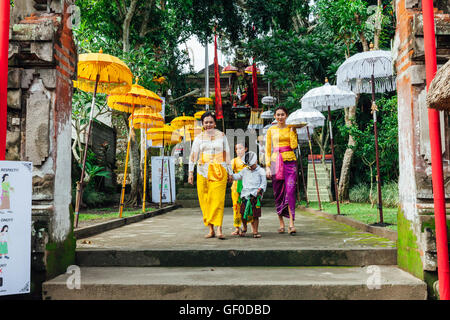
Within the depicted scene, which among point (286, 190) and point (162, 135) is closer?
point (286, 190)

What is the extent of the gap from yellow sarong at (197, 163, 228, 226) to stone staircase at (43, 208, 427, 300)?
40cm

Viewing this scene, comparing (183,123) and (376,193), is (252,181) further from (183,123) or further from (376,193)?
(183,123)

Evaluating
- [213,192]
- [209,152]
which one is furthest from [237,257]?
[209,152]

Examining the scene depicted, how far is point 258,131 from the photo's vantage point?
61.4ft

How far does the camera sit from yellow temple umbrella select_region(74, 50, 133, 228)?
5656mm

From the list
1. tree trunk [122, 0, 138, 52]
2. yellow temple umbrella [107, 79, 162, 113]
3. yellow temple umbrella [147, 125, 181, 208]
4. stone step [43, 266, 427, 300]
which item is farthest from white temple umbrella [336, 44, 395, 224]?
tree trunk [122, 0, 138, 52]

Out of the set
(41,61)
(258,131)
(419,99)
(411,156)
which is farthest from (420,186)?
(258,131)

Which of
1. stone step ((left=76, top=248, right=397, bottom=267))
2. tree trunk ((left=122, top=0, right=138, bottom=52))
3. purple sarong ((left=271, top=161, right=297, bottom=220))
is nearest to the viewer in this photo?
stone step ((left=76, top=248, right=397, bottom=267))

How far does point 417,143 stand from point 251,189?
2551 millimetres

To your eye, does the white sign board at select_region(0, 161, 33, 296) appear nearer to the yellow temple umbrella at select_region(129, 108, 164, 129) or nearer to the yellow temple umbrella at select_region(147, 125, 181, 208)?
the yellow temple umbrella at select_region(129, 108, 164, 129)

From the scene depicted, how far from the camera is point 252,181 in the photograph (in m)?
5.39

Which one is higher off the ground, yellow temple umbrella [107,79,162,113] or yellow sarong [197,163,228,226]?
yellow temple umbrella [107,79,162,113]

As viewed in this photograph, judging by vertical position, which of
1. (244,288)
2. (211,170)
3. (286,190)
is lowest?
(244,288)

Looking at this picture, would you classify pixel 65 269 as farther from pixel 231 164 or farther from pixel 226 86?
pixel 226 86
